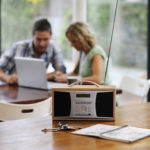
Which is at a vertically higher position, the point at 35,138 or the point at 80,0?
the point at 80,0

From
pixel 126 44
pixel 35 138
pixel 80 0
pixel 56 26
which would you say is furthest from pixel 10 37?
pixel 35 138

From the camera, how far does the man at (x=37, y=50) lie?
3492mm

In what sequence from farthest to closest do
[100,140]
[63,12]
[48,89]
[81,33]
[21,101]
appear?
[63,12] < [81,33] < [48,89] < [21,101] < [100,140]

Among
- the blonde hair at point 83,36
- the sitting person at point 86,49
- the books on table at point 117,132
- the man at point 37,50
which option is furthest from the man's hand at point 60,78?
the books on table at point 117,132

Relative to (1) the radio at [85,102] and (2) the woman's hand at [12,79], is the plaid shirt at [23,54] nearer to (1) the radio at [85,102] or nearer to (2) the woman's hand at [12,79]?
(2) the woman's hand at [12,79]

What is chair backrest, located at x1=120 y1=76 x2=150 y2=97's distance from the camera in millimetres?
3285

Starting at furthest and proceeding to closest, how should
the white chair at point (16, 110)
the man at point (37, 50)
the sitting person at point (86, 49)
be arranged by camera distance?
the man at point (37, 50), the sitting person at point (86, 49), the white chair at point (16, 110)

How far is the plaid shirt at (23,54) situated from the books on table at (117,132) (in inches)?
85.4

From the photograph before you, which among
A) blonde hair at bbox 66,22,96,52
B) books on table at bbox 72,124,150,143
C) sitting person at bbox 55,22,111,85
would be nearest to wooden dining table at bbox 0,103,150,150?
books on table at bbox 72,124,150,143

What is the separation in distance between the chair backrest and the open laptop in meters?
0.78

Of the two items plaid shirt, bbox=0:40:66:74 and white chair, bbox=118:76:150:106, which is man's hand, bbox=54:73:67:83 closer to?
plaid shirt, bbox=0:40:66:74

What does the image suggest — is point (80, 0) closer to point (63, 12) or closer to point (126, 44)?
point (63, 12)

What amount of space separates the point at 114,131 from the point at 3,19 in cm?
393

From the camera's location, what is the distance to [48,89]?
300 cm
